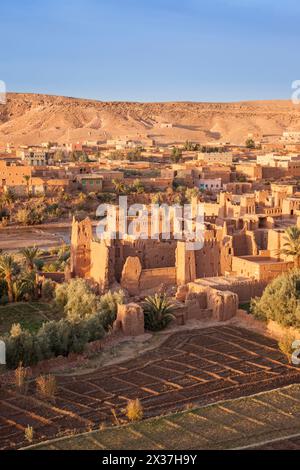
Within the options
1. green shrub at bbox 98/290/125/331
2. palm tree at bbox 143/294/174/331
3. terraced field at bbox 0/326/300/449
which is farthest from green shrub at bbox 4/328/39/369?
palm tree at bbox 143/294/174/331

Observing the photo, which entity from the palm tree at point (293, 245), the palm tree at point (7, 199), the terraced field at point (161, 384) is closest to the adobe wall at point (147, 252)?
the palm tree at point (293, 245)

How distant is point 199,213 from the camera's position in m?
25.6

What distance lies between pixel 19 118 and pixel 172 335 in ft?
318

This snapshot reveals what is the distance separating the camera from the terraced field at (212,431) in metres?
10.5

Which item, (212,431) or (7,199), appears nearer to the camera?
(212,431)

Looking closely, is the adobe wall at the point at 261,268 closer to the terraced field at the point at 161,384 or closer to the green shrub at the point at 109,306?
the terraced field at the point at 161,384

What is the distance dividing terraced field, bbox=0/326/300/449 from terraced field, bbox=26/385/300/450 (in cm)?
24

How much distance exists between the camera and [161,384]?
13352mm

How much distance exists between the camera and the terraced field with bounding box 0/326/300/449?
38.5ft

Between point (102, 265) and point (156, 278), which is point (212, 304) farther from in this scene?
point (102, 265)

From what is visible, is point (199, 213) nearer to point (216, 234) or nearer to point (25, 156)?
point (216, 234)

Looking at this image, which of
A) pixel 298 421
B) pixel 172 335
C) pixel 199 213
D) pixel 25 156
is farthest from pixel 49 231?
pixel 298 421

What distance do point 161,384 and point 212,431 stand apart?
8.11 feet

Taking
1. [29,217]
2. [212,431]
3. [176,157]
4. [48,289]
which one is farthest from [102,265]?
[176,157]
